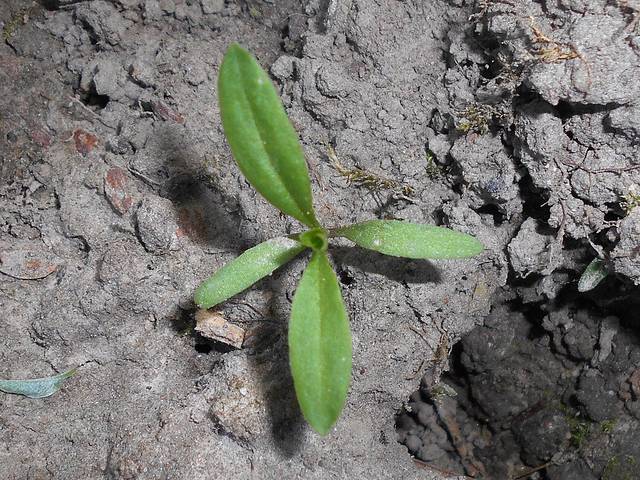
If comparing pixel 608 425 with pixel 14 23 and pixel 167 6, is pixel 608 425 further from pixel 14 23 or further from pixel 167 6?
pixel 14 23

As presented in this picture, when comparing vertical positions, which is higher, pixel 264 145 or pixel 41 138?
pixel 264 145

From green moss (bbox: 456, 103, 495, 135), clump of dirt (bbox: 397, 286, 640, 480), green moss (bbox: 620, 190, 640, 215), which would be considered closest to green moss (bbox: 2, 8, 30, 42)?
green moss (bbox: 456, 103, 495, 135)

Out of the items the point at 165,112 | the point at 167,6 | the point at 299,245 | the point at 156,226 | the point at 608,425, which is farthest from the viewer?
the point at 608,425

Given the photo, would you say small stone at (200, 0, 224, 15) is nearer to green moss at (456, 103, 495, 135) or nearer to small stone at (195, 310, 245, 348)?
green moss at (456, 103, 495, 135)

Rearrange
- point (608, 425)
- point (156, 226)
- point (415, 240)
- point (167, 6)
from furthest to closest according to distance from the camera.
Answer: point (608, 425), point (167, 6), point (156, 226), point (415, 240)

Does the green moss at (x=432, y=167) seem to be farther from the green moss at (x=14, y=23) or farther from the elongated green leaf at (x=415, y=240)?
the green moss at (x=14, y=23)

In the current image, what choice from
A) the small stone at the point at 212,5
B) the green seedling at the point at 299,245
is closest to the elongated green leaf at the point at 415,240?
the green seedling at the point at 299,245

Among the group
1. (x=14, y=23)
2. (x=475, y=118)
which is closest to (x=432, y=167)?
(x=475, y=118)

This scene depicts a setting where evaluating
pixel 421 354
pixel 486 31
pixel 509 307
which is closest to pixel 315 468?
pixel 421 354
